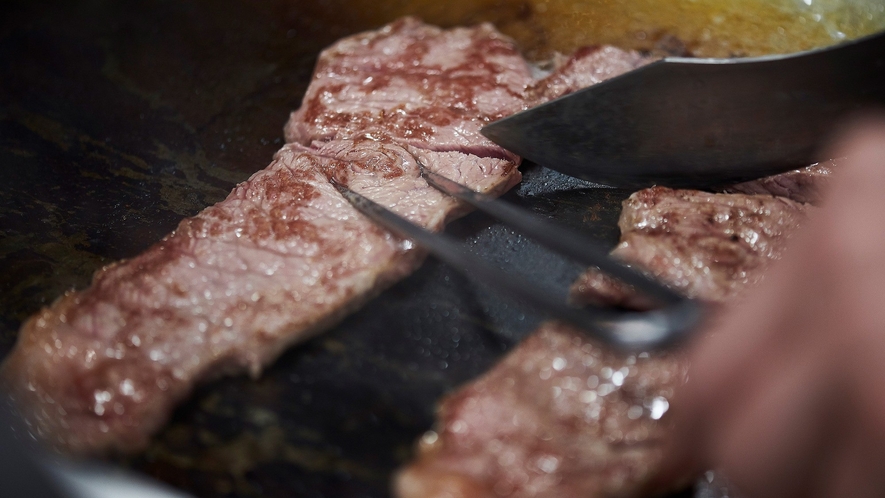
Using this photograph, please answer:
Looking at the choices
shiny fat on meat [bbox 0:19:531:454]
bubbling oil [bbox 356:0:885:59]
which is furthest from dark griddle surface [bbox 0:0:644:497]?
bubbling oil [bbox 356:0:885:59]

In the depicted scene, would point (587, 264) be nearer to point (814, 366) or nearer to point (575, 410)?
point (575, 410)

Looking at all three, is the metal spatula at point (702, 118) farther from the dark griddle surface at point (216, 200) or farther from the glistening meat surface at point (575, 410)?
the glistening meat surface at point (575, 410)

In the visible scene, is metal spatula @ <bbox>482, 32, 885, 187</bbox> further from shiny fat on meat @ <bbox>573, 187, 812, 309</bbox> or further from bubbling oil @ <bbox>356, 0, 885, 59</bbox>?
bubbling oil @ <bbox>356, 0, 885, 59</bbox>

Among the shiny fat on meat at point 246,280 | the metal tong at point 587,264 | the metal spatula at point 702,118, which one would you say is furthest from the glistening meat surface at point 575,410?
Result: the shiny fat on meat at point 246,280

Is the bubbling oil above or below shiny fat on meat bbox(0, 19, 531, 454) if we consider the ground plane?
above

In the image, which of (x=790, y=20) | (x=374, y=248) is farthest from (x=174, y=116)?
(x=790, y=20)

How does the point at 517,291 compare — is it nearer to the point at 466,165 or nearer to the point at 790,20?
the point at 466,165
